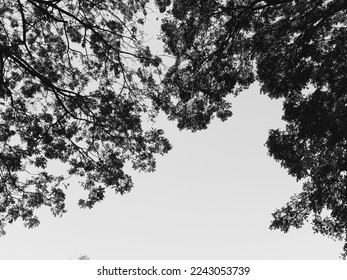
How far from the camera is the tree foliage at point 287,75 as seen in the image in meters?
6.91

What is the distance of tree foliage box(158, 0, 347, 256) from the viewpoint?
6914 mm

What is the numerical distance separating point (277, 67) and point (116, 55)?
532 centimetres

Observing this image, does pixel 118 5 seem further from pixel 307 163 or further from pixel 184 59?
pixel 307 163

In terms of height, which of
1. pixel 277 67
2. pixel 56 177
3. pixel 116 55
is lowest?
pixel 56 177

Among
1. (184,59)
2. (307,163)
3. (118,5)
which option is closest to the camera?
(307,163)

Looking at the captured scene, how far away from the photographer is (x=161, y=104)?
366 inches

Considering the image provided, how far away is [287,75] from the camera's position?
7.37 m

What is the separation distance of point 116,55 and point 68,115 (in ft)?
8.73

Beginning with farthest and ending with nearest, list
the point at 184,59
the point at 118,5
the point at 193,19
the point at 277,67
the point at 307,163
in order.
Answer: the point at 118,5 < the point at 184,59 < the point at 193,19 < the point at 277,67 < the point at 307,163

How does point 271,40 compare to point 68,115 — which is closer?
point 271,40

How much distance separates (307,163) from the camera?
699 cm

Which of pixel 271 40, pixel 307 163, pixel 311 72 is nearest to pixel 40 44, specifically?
pixel 271 40

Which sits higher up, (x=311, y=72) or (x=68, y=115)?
(x=68, y=115)

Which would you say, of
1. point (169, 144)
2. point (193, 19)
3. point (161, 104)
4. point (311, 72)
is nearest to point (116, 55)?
point (161, 104)
